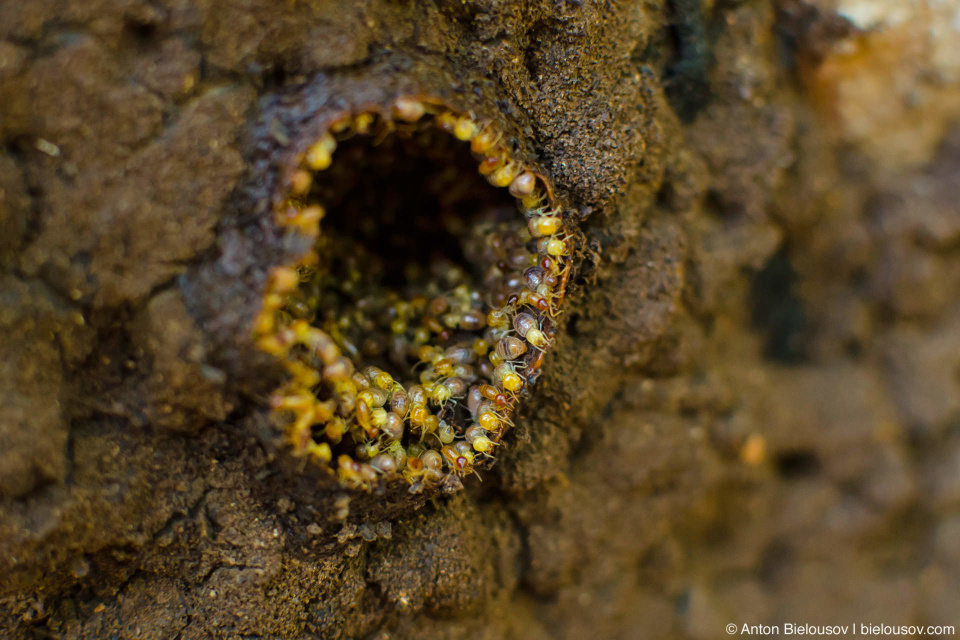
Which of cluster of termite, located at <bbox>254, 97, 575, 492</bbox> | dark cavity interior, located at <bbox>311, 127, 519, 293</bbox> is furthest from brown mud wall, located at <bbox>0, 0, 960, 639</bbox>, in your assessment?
dark cavity interior, located at <bbox>311, 127, 519, 293</bbox>

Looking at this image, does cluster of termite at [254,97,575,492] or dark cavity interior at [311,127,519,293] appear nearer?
cluster of termite at [254,97,575,492]

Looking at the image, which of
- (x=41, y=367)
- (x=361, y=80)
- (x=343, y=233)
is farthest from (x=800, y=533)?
(x=41, y=367)

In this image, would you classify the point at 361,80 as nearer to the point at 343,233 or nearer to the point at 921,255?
the point at 343,233

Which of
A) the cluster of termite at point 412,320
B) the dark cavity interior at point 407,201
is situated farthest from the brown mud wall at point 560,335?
the dark cavity interior at point 407,201

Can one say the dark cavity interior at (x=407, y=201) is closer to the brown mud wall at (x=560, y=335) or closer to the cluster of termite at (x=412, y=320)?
the cluster of termite at (x=412, y=320)

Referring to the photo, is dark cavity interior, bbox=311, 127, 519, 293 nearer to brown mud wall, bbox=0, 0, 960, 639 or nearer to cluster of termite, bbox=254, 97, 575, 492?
cluster of termite, bbox=254, 97, 575, 492

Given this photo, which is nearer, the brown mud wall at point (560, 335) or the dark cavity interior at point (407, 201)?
the brown mud wall at point (560, 335)
